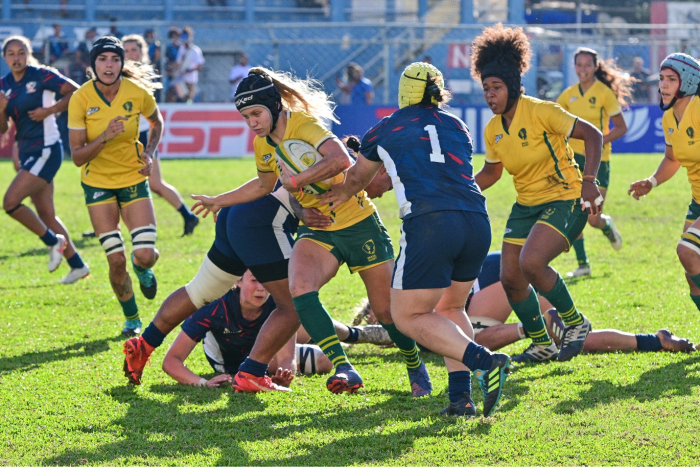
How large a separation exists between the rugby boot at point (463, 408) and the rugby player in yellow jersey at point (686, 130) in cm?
210

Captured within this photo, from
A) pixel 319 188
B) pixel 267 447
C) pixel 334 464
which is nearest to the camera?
pixel 334 464

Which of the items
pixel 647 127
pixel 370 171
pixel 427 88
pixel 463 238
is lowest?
pixel 647 127

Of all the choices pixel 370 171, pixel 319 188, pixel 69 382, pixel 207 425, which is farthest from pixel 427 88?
pixel 69 382

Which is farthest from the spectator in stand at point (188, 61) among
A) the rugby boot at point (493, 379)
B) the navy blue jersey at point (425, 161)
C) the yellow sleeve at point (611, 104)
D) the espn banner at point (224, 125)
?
the rugby boot at point (493, 379)

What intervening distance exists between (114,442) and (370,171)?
194 cm

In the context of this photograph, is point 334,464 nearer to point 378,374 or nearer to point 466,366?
point 466,366

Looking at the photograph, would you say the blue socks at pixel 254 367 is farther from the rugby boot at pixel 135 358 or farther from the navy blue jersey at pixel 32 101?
the navy blue jersey at pixel 32 101

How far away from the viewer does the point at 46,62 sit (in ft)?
68.3

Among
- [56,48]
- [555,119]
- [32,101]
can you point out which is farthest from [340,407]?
[56,48]

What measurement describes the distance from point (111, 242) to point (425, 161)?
11.2 ft

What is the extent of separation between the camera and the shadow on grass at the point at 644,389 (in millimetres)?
4641

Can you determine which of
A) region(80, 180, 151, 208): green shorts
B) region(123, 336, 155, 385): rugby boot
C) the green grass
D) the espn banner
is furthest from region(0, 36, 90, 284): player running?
the espn banner

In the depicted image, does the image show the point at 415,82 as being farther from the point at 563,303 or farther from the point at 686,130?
the point at 686,130

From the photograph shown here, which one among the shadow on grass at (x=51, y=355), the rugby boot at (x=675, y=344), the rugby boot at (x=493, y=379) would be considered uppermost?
the rugby boot at (x=493, y=379)
